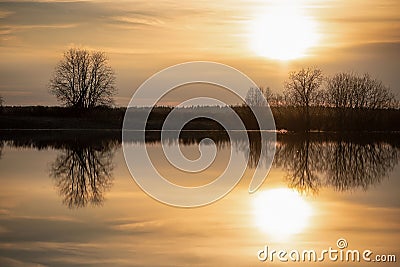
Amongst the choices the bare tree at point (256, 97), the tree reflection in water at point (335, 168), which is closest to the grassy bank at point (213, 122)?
the bare tree at point (256, 97)

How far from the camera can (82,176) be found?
18.9 m

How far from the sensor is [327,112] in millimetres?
68562

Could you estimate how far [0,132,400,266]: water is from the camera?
31.6 feet

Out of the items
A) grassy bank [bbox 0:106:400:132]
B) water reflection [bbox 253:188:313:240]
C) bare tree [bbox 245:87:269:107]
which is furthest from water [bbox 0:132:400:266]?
bare tree [bbox 245:87:269:107]

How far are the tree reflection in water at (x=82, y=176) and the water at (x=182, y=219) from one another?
3cm

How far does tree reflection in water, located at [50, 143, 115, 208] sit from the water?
26 millimetres

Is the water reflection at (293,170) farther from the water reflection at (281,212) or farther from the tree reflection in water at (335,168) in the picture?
the water reflection at (281,212)

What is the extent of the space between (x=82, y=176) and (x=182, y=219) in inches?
279

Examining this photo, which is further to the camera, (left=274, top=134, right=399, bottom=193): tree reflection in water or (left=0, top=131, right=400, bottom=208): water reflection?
(left=274, top=134, right=399, bottom=193): tree reflection in water

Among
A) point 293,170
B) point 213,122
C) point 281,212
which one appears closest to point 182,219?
point 281,212

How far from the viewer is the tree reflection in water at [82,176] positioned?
1468cm

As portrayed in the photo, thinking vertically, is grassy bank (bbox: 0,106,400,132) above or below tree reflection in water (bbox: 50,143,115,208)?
above

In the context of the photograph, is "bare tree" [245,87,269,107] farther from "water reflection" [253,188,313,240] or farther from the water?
"water reflection" [253,188,313,240]

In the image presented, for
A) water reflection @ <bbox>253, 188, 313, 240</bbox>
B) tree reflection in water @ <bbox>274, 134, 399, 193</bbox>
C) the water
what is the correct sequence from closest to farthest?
1. the water
2. water reflection @ <bbox>253, 188, 313, 240</bbox>
3. tree reflection in water @ <bbox>274, 134, 399, 193</bbox>
